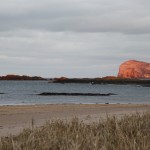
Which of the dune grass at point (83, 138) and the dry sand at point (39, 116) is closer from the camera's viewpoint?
the dune grass at point (83, 138)

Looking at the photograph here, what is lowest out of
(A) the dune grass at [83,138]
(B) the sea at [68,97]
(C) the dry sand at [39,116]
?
(B) the sea at [68,97]

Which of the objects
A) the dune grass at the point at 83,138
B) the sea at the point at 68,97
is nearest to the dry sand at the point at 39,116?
the dune grass at the point at 83,138

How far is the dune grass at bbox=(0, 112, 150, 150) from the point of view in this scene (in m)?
6.28

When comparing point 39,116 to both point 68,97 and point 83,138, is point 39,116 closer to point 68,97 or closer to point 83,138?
point 83,138

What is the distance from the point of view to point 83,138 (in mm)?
6695

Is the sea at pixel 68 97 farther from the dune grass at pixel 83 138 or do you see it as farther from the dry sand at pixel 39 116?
the dune grass at pixel 83 138

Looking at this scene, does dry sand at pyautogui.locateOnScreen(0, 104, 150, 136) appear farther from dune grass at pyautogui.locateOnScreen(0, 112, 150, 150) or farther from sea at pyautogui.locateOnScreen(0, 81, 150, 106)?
sea at pyautogui.locateOnScreen(0, 81, 150, 106)

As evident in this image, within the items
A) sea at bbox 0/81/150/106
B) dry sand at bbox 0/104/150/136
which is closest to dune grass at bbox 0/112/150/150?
dry sand at bbox 0/104/150/136

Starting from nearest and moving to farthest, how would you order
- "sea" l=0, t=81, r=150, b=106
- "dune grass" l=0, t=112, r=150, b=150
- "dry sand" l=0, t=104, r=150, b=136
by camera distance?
1. "dune grass" l=0, t=112, r=150, b=150
2. "dry sand" l=0, t=104, r=150, b=136
3. "sea" l=0, t=81, r=150, b=106

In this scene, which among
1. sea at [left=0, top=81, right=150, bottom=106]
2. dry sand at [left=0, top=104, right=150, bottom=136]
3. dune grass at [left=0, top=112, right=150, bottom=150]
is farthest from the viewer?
sea at [left=0, top=81, right=150, bottom=106]

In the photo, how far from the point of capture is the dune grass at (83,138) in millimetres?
6281

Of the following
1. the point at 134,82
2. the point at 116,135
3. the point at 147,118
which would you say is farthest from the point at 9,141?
the point at 134,82

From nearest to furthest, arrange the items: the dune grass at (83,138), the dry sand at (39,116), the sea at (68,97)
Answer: the dune grass at (83,138)
the dry sand at (39,116)
the sea at (68,97)

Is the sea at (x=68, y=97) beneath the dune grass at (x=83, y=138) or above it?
beneath
